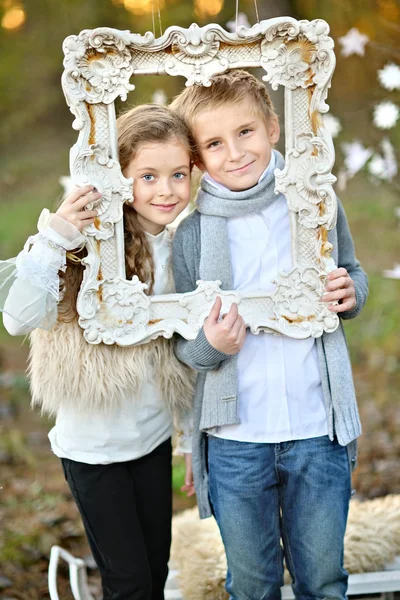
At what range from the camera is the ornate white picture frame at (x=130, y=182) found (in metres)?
1.41

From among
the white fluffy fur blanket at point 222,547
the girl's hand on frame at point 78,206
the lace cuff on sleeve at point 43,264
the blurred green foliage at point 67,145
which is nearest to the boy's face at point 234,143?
the girl's hand on frame at point 78,206

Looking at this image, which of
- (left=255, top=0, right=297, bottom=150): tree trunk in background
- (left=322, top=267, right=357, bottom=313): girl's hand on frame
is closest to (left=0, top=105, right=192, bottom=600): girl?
(left=322, top=267, right=357, bottom=313): girl's hand on frame

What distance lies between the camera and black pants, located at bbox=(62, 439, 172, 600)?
159cm

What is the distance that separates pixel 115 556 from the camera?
159 centimetres

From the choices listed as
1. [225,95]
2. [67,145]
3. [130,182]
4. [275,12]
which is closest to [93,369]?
[130,182]

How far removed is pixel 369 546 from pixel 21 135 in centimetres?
330

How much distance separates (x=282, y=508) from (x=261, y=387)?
0.94 ft

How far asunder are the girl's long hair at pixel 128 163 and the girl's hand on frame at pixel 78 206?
0.09 metres

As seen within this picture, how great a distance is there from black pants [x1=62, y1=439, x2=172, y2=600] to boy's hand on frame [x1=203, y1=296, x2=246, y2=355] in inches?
15.6

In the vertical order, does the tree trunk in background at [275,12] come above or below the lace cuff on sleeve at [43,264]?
above

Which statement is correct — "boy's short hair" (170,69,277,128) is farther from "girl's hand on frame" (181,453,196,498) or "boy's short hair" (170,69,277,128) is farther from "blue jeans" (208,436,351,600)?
"girl's hand on frame" (181,453,196,498)

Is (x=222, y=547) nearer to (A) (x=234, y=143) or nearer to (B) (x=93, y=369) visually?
(B) (x=93, y=369)

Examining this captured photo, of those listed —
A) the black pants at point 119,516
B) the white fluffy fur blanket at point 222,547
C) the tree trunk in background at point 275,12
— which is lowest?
the white fluffy fur blanket at point 222,547

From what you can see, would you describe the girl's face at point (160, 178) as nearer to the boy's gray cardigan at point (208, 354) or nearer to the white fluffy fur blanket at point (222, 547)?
the boy's gray cardigan at point (208, 354)
